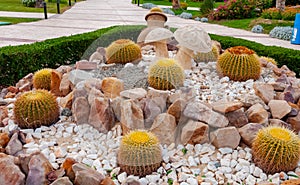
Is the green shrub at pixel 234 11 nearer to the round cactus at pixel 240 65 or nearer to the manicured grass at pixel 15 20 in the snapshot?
the manicured grass at pixel 15 20

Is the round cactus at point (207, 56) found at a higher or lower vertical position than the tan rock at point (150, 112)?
higher

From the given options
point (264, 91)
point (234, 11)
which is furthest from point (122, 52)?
point (234, 11)

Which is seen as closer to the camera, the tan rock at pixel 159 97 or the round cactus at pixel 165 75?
the tan rock at pixel 159 97

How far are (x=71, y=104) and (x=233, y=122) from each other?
5.58 feet

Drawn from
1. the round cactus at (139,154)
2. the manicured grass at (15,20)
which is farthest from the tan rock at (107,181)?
the manicured grass at (15,20)

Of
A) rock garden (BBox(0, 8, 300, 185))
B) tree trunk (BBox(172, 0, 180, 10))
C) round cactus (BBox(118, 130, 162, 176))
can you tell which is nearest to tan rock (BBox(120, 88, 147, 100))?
rock garden (BBox(0, 8, 300, 185))

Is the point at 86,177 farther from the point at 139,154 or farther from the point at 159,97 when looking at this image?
the point at 159,97

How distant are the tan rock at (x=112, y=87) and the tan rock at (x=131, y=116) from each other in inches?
13.7

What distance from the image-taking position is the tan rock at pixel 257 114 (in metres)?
3.10

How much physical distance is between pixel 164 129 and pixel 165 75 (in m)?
0.63

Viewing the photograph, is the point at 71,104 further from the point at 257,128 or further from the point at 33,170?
the point at 257,128

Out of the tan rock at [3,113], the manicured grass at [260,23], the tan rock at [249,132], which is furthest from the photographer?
the manicured grass at [260,23]

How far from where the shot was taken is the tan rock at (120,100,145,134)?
301cm

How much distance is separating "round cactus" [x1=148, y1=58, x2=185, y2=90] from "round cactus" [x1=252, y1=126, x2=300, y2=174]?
1.05 metres
